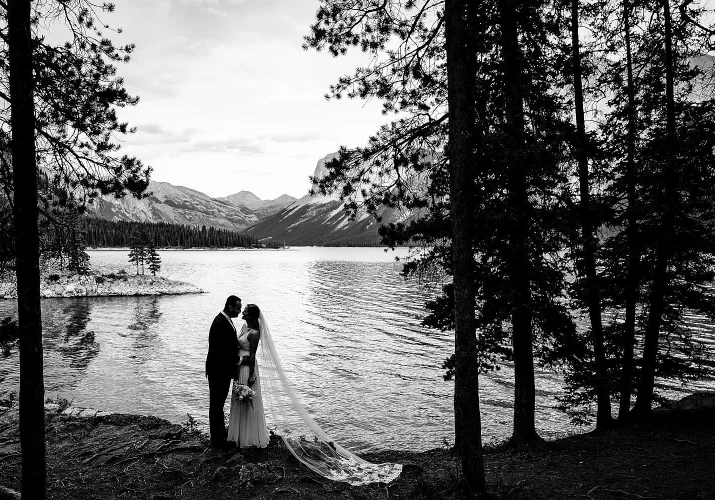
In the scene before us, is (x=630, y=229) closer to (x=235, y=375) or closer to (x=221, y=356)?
(x=235, y=375)

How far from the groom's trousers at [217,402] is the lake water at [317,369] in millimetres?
6015

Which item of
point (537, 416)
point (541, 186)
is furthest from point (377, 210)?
point (537, 416)

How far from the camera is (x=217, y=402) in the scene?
8922 millimetres

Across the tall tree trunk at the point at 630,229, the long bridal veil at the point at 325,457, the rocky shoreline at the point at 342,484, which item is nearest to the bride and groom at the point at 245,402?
the long bridal veil at the point at 325,457

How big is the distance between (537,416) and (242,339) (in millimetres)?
12604

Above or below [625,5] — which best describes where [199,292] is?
below

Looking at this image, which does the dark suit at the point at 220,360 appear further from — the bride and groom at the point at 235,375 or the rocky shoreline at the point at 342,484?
the rocky shoreline at the point at 342,484

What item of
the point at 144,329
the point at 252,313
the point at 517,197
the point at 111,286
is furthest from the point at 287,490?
the point at 111,286

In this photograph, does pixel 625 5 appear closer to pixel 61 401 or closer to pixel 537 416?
pixel 537 416

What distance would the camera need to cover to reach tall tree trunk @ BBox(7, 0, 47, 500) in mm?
5844

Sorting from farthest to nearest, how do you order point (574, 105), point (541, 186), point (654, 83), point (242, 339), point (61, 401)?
point (61, 401)
point (574, 105)
point (654, 83)
point (541, 186)
point (242, 339)

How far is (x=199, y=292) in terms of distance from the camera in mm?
60250

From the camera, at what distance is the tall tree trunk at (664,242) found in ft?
34.8

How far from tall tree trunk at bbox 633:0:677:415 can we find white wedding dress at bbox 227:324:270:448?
388 inches
